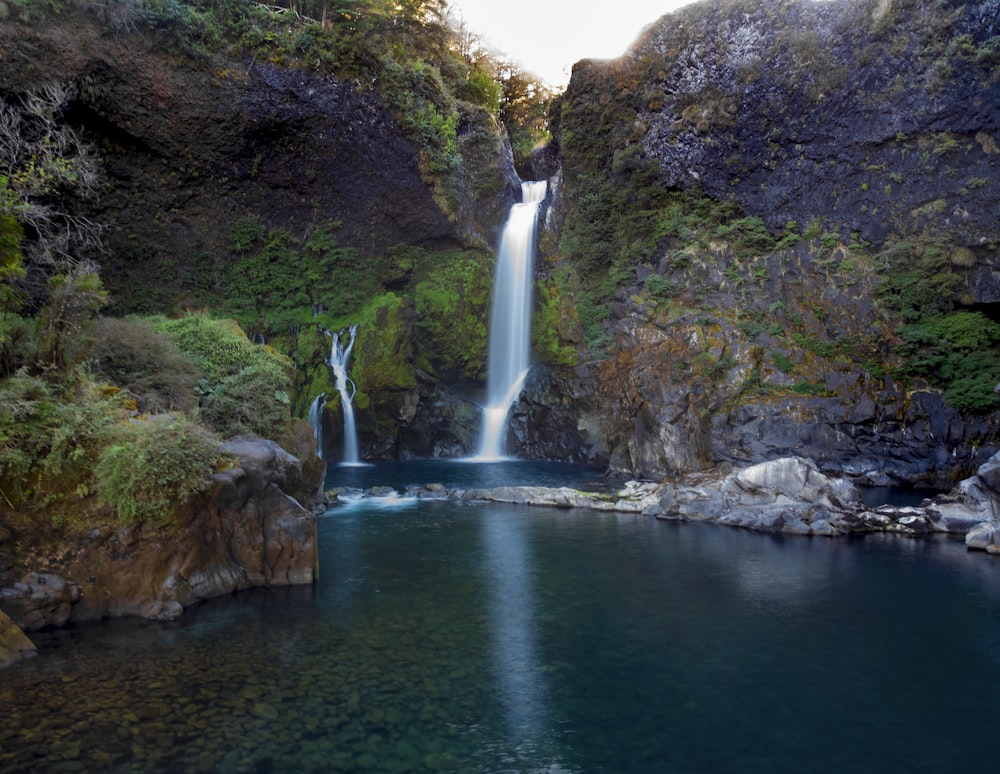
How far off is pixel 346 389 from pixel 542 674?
19042mm

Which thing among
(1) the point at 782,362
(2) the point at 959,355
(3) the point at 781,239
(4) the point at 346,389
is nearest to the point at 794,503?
(1) the point at 782,362

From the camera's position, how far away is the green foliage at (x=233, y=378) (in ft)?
42.5

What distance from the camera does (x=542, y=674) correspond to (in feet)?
26.5

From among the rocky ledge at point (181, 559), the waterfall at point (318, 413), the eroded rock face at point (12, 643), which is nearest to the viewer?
the eroded rock face at point (12, 643)

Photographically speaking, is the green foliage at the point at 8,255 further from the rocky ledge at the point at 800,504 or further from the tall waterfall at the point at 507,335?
the tall waterfall at the point at 507,335

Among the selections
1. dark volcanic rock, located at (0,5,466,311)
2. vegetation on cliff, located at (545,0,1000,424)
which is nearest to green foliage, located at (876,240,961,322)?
vegetation on cliff, located at (545,0,1000,424)

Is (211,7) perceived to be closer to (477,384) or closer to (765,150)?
(477,384)

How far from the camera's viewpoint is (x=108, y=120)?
918 inches

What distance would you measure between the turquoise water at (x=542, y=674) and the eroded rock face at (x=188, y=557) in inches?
15.2

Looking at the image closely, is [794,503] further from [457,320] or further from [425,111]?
[425,111]

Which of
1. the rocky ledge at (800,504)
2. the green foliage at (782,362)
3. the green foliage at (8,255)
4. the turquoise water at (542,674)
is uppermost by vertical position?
the green foliage at (782,362)

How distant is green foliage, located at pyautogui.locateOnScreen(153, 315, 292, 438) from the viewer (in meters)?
12.9

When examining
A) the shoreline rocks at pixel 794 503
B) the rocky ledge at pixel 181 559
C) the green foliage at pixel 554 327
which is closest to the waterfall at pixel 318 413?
the green foliage at pixel 554 327

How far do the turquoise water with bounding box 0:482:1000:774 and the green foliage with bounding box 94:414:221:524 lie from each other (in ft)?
5.04
